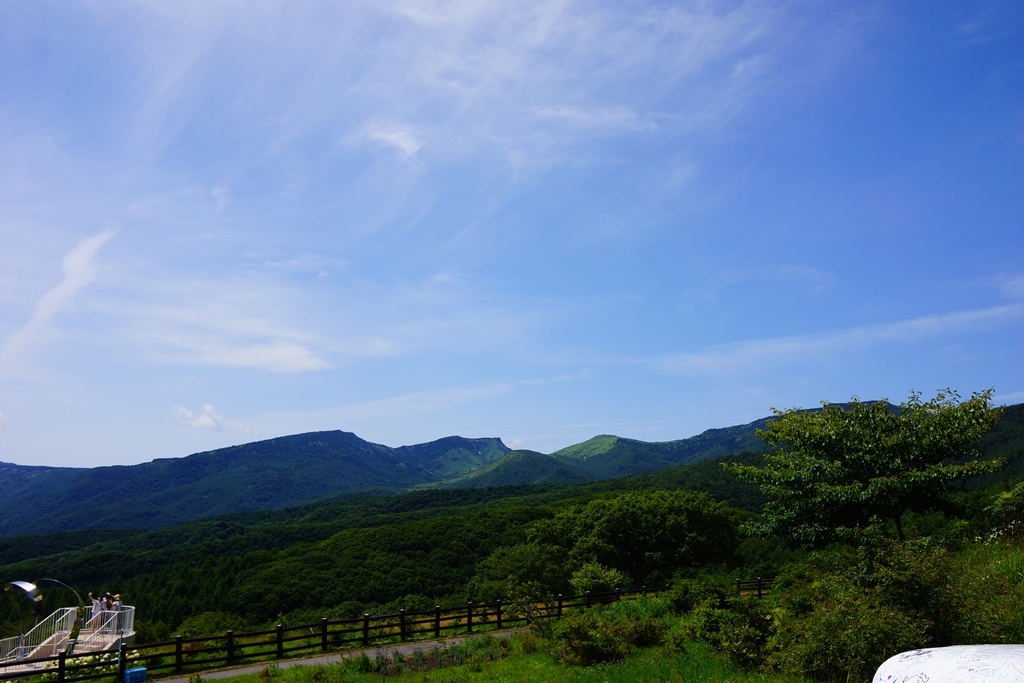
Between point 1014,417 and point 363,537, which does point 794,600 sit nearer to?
point 363,537

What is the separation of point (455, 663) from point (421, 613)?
5.60 metres

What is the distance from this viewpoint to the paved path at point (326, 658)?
1786 cm

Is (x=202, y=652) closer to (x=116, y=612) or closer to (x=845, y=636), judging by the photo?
(x=116, y=612)

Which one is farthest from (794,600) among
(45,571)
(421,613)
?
(45,571)

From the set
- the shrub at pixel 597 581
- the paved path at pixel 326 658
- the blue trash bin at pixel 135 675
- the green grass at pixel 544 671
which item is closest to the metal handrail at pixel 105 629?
the paved path at pixel 326 658

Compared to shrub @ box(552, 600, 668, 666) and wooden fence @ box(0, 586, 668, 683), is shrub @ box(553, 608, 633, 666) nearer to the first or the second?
shrub @ box(552, 600, 668, 666)

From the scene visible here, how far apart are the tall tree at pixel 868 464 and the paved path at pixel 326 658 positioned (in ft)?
38.8

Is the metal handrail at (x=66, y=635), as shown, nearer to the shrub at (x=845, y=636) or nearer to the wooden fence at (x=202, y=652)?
the wooden fence at (x=202, y=652)

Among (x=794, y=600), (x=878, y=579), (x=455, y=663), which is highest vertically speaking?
(x=878, y=579)

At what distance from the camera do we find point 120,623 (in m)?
23.0

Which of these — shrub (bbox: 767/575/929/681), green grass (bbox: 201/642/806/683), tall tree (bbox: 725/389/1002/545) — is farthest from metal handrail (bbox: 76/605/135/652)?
tall tree (bbox: 725/389/1002/545)

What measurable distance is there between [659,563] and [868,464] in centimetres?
3964

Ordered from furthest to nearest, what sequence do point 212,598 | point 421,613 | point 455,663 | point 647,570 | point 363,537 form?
point 363,537 → point 212,598 → point 647,570 → point 421,613 → point 455,663

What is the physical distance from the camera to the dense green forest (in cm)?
1042
